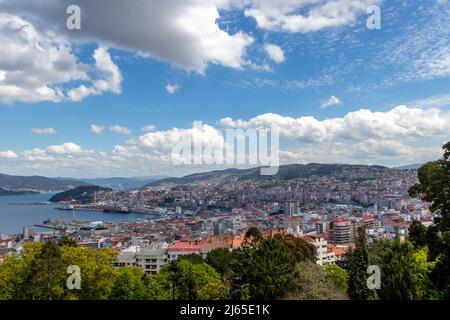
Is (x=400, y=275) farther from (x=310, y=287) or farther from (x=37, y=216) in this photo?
(x=37, y=216)

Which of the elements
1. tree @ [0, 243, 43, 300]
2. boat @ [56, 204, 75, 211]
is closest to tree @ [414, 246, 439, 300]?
tree @ [0, 243, 43, 300]

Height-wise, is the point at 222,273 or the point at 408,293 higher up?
the point at 408,293

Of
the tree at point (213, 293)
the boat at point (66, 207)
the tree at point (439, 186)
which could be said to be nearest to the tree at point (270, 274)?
the tree at point (213, 293)
